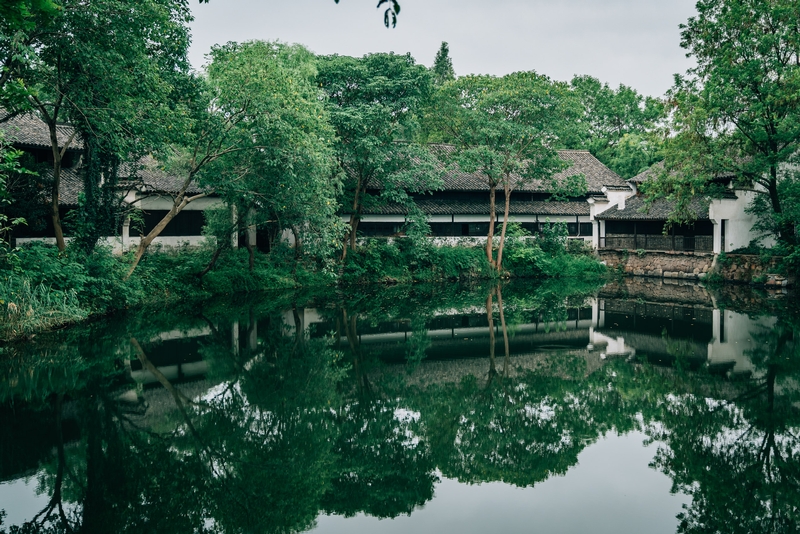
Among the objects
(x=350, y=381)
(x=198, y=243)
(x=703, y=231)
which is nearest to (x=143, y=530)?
(x=350, y=381)

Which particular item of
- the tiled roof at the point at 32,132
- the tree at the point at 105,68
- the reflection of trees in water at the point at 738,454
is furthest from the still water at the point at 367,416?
the tiled roof at the point at 32,132

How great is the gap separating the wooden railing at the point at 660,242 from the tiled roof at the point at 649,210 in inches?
39.9

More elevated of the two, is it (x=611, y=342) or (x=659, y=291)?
(x=659, y=291)

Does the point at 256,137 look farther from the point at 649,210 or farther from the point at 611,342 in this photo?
the point at 649,210

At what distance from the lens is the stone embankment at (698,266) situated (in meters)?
25.4

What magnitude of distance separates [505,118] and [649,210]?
373 inches

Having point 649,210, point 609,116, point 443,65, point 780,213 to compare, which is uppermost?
point 443,65

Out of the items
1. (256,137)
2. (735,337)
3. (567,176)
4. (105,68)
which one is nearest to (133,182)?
(256,137)

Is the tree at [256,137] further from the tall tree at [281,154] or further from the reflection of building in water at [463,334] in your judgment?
the reflection of building in water at [463,334]

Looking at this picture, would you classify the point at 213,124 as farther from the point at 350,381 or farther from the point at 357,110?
the point at 350,381

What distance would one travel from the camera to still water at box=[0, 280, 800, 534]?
6113mm

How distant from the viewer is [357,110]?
25625mm

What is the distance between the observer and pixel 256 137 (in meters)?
19.7

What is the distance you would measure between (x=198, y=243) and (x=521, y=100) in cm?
1523
